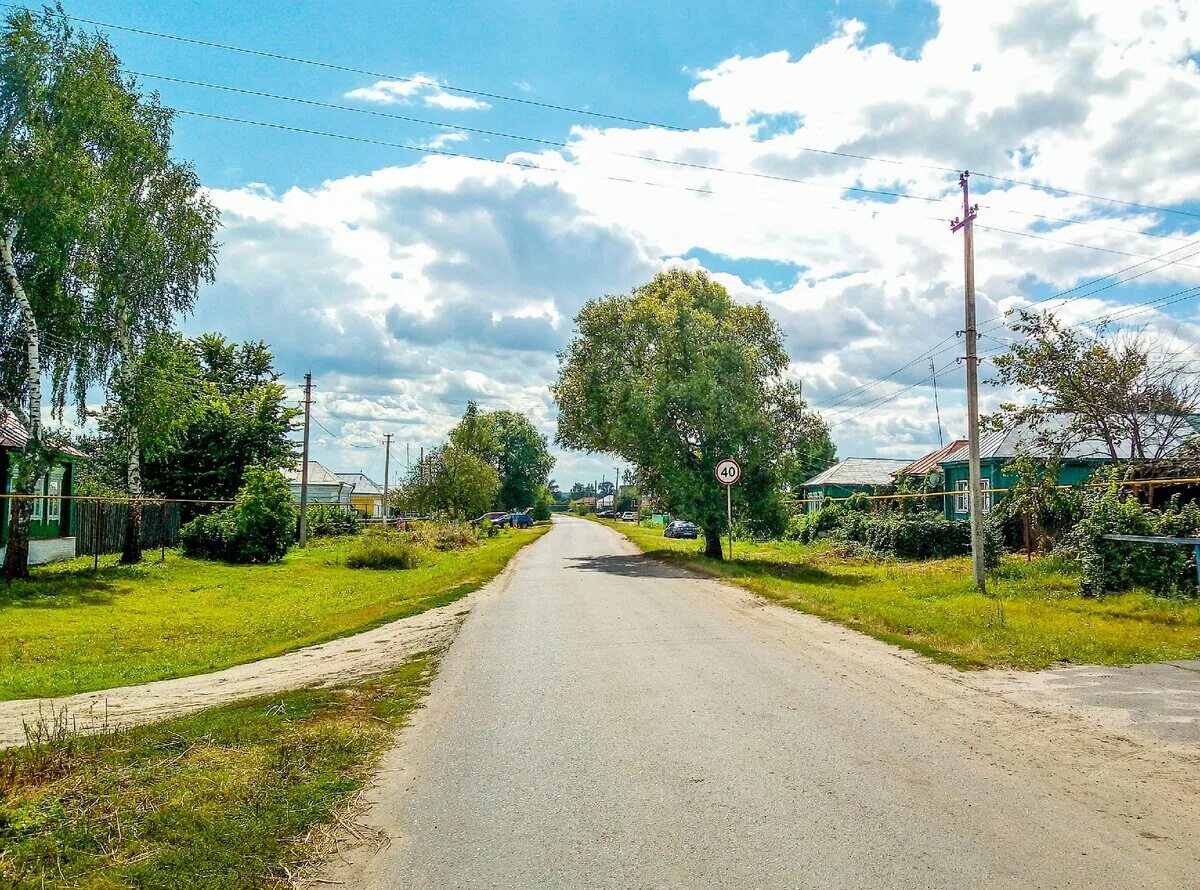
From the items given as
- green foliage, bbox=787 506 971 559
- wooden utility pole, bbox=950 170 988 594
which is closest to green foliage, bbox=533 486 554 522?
green foliage, bbox=787 506 971 559

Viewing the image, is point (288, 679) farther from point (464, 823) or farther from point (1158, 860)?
point (1158, 860)

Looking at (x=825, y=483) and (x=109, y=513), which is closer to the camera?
(x=109, y=513)

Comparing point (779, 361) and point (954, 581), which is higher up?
point (779, 361)

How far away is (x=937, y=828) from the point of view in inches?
186

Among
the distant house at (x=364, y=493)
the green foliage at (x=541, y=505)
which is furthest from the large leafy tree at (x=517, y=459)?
the distant house at (x=364, y=493)

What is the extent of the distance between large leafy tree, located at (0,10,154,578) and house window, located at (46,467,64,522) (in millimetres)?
6881

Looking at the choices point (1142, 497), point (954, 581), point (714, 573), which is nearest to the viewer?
point (954, 581)

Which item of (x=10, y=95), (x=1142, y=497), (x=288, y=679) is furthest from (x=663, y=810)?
(x=10, y=95)

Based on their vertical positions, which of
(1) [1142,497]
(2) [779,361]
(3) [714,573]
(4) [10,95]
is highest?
(4) [10,95]

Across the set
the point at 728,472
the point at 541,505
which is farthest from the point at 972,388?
the point at 541,505

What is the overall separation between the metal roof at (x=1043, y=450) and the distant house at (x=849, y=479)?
1106 cm

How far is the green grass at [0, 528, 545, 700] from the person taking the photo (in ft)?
38.8

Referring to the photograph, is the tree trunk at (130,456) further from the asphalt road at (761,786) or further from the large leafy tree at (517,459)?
the large leafy tree at (517,459)

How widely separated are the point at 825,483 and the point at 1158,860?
53.1 m
